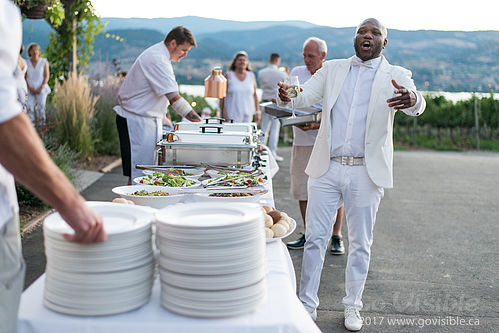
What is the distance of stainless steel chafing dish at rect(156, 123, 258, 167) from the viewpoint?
3.88 metres

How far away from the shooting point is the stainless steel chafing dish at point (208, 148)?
388 centimetres

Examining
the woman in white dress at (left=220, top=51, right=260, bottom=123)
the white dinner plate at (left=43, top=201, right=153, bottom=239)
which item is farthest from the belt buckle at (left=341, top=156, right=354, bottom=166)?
the woman in white dress at (left=220, top=51, right=260, bottom=123)

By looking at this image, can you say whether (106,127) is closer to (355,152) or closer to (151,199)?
(355,152)

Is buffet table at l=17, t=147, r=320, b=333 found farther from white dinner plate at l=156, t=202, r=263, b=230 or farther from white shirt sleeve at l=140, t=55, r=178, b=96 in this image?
white shirt sleeve at l=140, t=55, r=178, b=96

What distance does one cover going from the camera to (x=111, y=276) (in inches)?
64.5

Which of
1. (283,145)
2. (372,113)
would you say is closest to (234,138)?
(372,113)

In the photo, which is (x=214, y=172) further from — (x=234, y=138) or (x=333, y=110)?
(x=333, y=110)

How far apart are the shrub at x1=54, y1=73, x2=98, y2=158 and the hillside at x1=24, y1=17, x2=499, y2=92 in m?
3.21

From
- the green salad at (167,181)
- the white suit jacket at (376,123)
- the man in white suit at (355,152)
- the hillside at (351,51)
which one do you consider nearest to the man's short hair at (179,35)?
the man in white suit at (355,152)

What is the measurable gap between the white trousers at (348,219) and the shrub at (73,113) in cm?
586

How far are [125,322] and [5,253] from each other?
1.29ft

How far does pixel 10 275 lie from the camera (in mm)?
1608

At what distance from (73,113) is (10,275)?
24.6 feet

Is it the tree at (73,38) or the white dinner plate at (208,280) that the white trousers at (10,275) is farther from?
the tree at (73,38)
